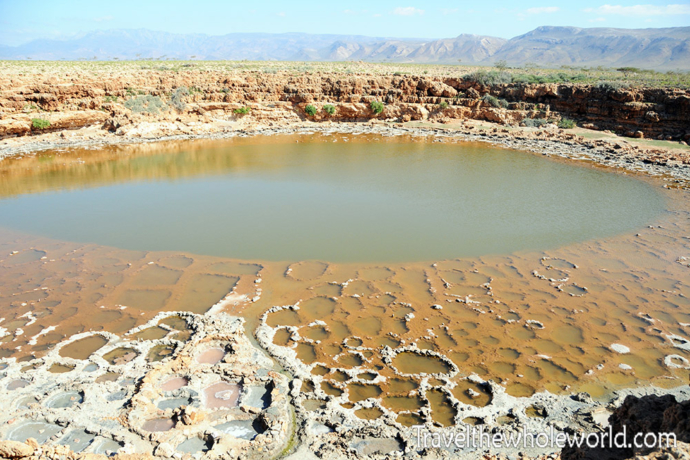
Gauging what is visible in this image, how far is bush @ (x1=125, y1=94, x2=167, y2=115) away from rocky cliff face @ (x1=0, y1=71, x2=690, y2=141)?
2.4 inches

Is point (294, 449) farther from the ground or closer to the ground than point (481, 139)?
closer to the ground

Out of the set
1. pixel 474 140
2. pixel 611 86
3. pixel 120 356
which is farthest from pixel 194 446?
pixel 611 86

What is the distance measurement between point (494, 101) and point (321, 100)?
12.8 meters

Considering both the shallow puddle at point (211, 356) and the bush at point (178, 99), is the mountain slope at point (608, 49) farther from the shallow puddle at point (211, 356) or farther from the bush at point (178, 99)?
the shallow puddle at point (211, 356)

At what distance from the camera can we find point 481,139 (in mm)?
29297

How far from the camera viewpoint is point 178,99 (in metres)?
30.8

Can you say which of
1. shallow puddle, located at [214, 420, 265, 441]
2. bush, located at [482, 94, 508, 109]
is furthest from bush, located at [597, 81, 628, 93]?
shallow puddle, located at [214, 420, 265, 441]

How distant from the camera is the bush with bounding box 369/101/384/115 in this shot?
1303 inches

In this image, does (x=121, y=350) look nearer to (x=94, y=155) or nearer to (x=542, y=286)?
(x=542, y=286)

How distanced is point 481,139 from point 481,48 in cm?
12811

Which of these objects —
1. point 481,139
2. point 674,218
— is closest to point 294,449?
point 674,218

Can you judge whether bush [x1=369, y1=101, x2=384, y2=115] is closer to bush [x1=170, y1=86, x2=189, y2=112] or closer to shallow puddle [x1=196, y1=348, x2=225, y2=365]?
bush [x1=170, y1=86, x2=189, y2=112]

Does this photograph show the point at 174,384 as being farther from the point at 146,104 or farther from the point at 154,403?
the point at 146,104

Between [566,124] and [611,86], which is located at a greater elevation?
[611,86]
